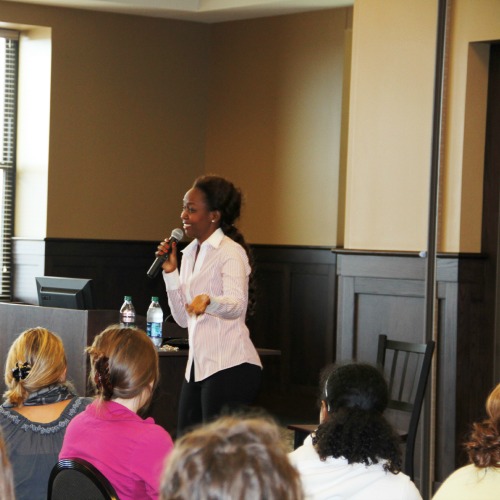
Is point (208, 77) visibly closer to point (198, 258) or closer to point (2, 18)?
point (2, 18)

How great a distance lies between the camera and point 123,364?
2.54 meters

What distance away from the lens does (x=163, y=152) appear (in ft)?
24.7

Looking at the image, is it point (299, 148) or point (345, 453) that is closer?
point (345, 453)

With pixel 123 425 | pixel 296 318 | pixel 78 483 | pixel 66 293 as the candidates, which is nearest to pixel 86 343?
pixel 66 293

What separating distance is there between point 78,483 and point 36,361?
2.88ft

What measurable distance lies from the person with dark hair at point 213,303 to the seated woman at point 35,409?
2.15ft

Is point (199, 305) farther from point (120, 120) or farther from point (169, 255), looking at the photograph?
point (120, 120)

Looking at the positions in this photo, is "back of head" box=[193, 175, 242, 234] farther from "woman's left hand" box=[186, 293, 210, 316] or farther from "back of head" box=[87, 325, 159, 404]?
"back of head" box=[87, 325, 159, 404]

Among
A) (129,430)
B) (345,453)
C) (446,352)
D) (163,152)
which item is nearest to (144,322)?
(446,352)

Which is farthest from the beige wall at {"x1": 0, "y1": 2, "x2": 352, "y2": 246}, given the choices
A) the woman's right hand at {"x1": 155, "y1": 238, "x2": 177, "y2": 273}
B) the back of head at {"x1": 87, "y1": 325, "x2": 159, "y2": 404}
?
the back of head at {"x1": 87, "y1": 325, "x2": 159, "y2": 404}

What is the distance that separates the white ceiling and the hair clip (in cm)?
426

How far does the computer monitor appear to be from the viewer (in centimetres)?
463

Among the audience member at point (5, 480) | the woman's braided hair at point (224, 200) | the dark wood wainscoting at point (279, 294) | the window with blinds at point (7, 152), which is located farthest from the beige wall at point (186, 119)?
the audience member at point (5, 480)

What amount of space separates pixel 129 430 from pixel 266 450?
4.72ft
